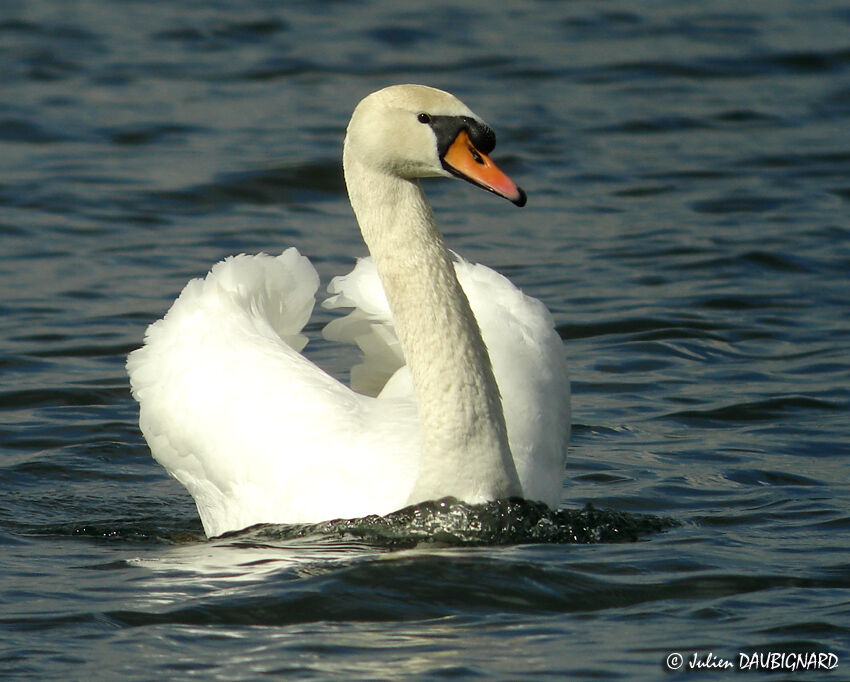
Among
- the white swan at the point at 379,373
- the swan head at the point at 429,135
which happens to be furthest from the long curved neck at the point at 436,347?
the swan head at the point at 429,135

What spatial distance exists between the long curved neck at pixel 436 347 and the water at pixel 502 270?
0.30 m

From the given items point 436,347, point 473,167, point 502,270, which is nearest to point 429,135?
point 473,167

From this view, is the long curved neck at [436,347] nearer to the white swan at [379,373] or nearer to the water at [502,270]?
the white swan at [379,373]

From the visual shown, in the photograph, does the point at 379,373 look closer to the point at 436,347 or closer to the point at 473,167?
the point at 436,347

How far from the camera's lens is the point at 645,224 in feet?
40.1

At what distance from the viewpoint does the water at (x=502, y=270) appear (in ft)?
18.0

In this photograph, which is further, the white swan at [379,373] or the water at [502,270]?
the white swan at [379,373]

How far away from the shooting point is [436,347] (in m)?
6.32

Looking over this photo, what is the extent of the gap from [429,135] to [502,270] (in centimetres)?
488

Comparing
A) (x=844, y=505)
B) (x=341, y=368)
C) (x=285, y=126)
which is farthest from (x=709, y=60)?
(x=844, y=505)

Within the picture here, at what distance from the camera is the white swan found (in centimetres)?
618

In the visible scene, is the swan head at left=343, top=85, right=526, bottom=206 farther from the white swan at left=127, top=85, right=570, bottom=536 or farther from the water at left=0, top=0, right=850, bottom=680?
the water at left=0, top=0, right=850, bottom=680

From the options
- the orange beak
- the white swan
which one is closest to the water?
the white swan

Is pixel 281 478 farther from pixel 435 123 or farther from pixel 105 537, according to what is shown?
pixel 435 123
